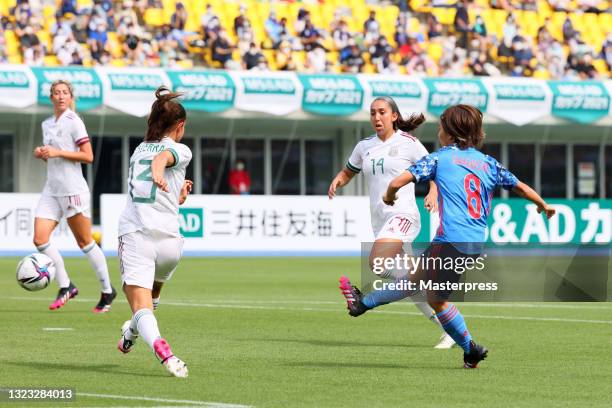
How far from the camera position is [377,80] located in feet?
120

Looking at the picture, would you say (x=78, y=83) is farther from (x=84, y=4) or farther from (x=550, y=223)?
(x=550, y=223)

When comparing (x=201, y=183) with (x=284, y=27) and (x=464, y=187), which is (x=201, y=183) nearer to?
(x=284, y=27)

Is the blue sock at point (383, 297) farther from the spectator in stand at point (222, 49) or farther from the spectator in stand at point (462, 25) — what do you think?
the spectator in stand at point (462, 25)

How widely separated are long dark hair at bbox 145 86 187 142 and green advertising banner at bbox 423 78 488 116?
27.9 m

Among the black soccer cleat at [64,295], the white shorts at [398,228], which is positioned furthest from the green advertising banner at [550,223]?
the white shorts at [398,228]

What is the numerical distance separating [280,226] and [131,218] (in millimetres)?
22355

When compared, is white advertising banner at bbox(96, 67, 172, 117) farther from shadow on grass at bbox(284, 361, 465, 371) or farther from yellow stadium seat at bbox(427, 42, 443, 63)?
shadow on grass at bbox(284, 361, 465, 371)

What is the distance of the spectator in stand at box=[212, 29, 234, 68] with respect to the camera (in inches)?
1433

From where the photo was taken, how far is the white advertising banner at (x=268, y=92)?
3522cm

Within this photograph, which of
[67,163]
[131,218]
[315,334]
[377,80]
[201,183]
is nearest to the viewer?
[131,218]

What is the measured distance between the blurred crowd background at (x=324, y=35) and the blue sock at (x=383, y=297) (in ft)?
80.8

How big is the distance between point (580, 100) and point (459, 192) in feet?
99.8

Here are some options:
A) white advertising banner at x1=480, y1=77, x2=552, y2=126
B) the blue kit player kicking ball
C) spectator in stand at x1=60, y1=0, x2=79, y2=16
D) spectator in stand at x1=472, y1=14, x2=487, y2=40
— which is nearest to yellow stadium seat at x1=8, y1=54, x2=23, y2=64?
spectator in stand at x1=60, y1=0, x2=79, y2=16

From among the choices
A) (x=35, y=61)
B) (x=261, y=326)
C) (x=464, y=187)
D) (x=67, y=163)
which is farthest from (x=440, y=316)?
(x=35, y=61)
